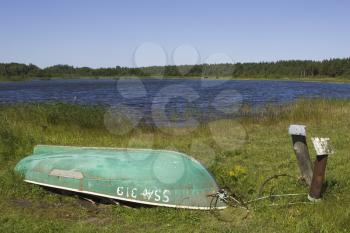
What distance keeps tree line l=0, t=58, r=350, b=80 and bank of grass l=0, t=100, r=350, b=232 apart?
111 meters

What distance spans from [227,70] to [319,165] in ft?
452

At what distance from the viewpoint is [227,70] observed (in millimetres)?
141375

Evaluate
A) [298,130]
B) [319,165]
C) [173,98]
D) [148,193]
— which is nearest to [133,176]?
[148,193]

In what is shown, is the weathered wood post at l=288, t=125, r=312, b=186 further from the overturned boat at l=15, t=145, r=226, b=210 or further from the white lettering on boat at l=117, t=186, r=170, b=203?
the white lettering on boat at l=117, t=186, r=170, b=203

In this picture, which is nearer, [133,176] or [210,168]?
[133,176]

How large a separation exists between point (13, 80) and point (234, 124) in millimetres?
130766

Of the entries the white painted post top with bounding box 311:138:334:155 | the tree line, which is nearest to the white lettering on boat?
the white painted post top with bounding box 311:138:334:155

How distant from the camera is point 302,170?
6.27 metres

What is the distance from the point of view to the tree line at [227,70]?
124 m

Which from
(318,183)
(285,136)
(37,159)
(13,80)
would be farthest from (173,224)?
(13,80)

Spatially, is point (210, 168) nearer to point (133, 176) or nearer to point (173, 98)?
point (133, 176)

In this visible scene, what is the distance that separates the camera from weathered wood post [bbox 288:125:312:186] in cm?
596

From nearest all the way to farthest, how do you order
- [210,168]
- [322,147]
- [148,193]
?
[322,147] → [148,193] → [210,168]

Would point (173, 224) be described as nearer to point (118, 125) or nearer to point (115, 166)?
point (115, 166)
